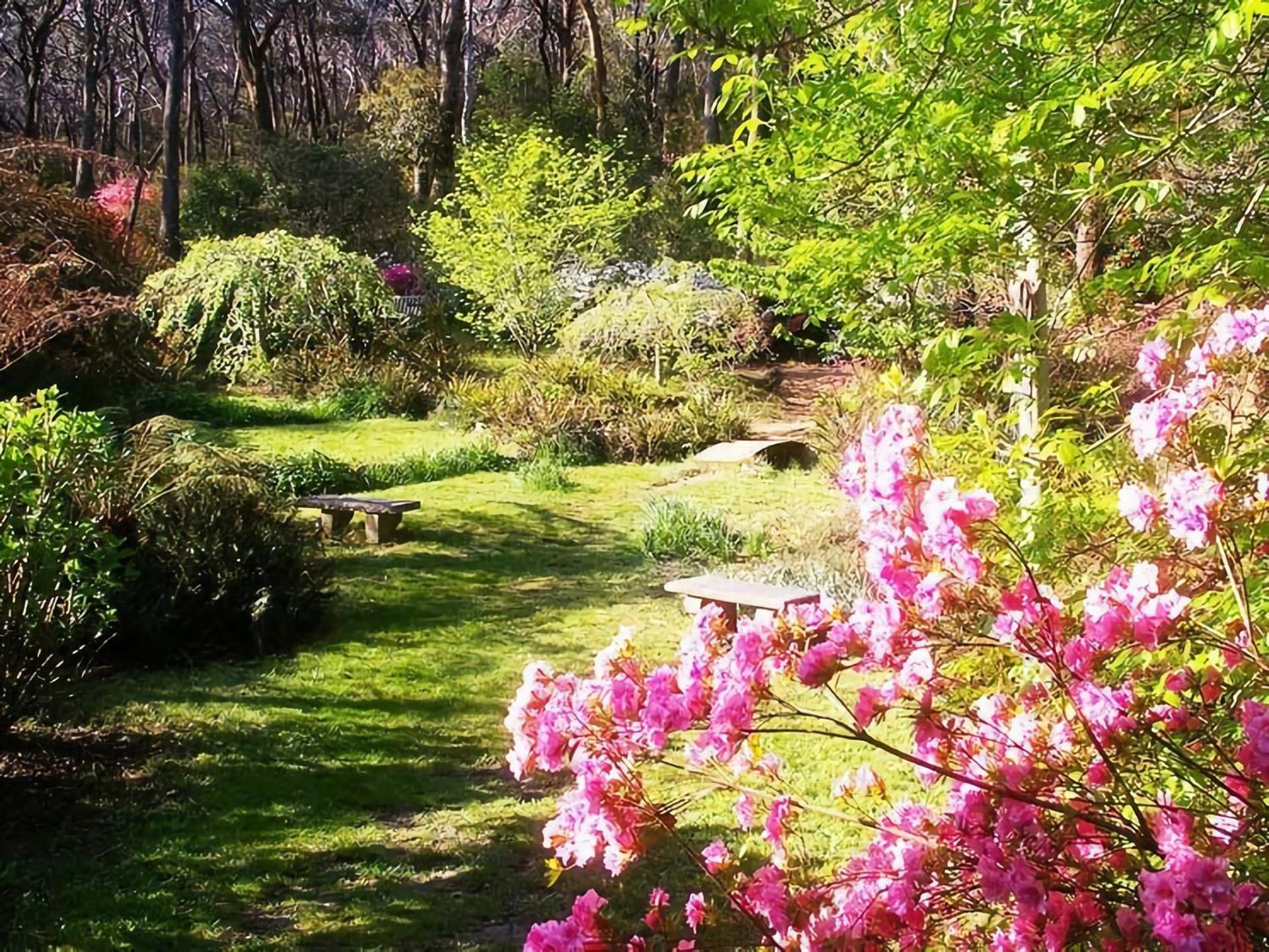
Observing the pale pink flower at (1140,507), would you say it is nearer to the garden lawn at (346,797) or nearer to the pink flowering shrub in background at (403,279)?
the garden lawn at (346,797)

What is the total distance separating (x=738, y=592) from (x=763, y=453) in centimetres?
486

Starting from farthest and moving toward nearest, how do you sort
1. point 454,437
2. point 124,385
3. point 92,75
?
point 92,75
point 124,385
point 454,437

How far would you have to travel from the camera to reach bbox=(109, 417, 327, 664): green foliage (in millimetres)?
5383

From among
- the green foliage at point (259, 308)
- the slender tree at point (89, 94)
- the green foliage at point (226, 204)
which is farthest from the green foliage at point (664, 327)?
the slender tree at point (89, 94)

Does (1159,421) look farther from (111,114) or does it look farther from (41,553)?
(111,114)

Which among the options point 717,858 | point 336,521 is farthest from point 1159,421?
point 336,521

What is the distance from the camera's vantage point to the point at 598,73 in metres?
26.3

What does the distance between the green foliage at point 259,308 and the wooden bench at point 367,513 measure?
677cm

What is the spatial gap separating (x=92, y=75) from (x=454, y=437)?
21.1 m

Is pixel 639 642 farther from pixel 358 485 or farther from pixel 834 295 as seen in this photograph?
pixel 358 485

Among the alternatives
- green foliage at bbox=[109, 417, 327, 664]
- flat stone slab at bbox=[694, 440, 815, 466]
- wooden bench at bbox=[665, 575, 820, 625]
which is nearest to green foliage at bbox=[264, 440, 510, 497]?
flat stone slab at bbox=[694, 440, 815, 466]

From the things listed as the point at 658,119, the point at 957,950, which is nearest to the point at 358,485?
the point at 957,950

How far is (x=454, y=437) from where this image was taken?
38.9 feet

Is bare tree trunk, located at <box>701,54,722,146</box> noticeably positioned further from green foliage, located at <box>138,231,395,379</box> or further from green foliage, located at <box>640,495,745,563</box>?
green foliage, located at <box>640,495,745,563</box>
